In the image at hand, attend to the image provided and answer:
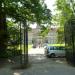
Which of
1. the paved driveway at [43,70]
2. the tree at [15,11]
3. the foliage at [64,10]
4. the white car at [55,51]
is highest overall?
the foliage at [64,10]

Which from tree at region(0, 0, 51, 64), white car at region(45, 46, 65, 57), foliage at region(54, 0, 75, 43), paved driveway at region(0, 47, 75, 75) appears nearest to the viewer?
paved driveway at region(0, 47, 75, 75)

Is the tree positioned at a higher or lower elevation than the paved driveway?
higher

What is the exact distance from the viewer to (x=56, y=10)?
3691 cm

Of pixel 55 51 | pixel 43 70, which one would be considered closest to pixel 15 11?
pixel 55 51

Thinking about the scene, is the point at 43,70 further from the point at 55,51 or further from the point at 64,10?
the point at 64,10

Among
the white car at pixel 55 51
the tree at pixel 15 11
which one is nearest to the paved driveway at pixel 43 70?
the tree at pixel 15 11

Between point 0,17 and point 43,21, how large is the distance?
218 inches

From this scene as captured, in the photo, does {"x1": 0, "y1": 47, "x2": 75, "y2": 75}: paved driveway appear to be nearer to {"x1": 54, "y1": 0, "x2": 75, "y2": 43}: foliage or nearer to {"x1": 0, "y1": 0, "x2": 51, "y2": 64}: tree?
{"x1": 0, "y1": 0, "x2": 51, "y2": 64}: tree

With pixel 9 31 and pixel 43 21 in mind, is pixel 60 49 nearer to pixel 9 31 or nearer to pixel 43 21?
pixel 43 21

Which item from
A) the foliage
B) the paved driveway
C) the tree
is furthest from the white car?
the paved driveway

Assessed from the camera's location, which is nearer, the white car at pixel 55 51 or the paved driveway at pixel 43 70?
the paved driveway at pixel 43 70

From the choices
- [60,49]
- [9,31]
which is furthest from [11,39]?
[60,49]

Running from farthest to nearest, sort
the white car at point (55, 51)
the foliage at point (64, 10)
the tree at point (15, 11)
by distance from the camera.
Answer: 1. the foliage at point (64, 10)
2. the white car at point (55, 51)
3. the tree at point (15, 11)

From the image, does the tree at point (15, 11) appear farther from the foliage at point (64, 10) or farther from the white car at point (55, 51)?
the foliage at point (64, 10)
